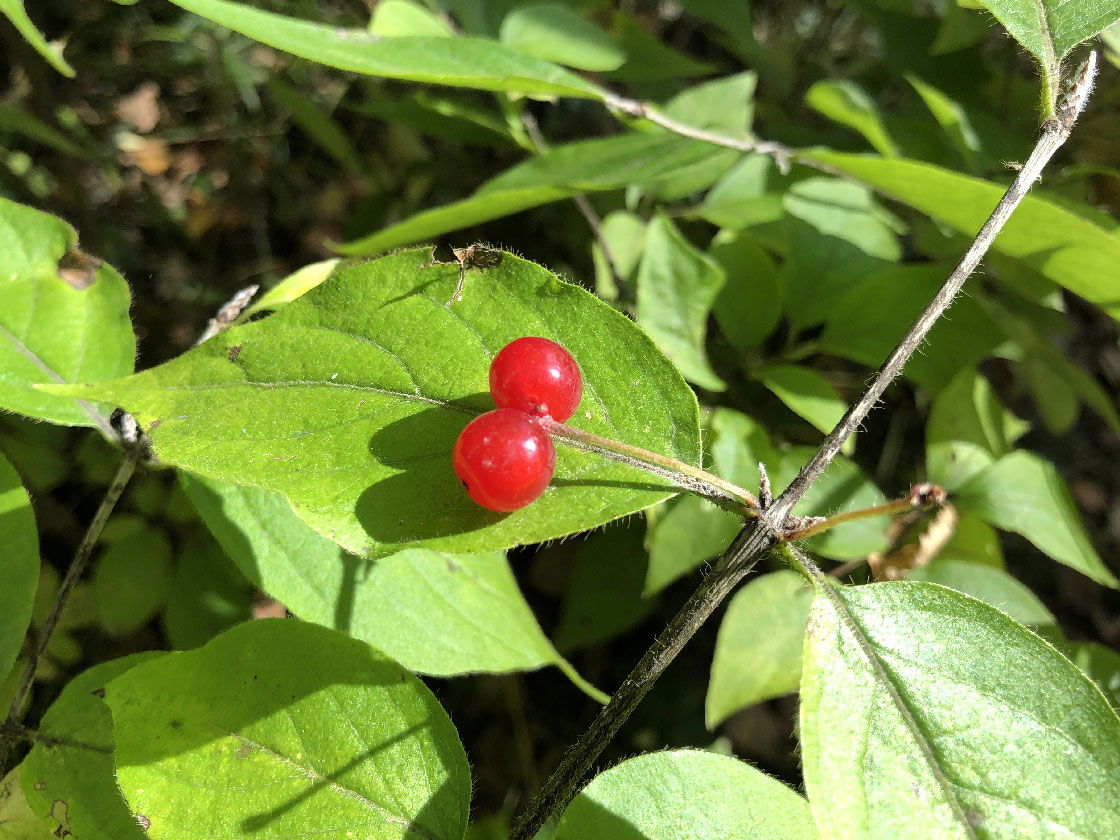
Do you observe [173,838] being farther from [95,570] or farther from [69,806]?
[95,570]

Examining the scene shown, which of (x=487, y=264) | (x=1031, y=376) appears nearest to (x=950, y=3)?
(x=1031, y=376)

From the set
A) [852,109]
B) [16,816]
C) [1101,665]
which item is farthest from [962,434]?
[16,816]

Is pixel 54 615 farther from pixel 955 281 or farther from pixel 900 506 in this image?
pixel 955 281

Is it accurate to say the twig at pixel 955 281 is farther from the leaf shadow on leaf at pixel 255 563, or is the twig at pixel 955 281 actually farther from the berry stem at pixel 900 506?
the leaf shadow on leaf at pixel 255 563

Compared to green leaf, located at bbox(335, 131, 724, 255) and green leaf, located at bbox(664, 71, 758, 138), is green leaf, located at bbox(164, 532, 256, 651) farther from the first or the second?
green leaf, located at bbox(664, 71, 758, 138)

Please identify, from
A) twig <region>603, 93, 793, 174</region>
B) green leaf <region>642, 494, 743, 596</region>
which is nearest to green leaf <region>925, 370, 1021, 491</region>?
green leaf <region>642, 494, 743, 596</region>

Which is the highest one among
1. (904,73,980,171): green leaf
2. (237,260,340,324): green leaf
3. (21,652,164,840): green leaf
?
(904,73,980,171): green leaf
